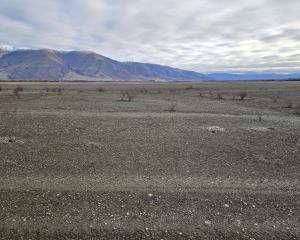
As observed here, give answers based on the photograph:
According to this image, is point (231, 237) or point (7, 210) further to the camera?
point (7, 210)

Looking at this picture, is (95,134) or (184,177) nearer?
(184,177)

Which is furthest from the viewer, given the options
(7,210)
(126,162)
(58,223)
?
(126,162)

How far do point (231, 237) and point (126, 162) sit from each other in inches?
217

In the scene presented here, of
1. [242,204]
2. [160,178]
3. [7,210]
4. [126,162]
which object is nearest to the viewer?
[7,210]

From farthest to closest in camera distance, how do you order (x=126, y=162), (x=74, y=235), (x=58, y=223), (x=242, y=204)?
1. (x=126, y=162)
2. (x=242, y=204)
3. (x=58, y=223)
4. (x=74, y=235)

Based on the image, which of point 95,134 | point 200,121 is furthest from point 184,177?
point 200,121

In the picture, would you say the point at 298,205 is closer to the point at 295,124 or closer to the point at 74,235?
the point at 74,235

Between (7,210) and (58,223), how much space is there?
1.27 metres

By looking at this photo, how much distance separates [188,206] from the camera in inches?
304

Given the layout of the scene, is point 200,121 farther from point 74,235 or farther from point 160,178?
point 74,235

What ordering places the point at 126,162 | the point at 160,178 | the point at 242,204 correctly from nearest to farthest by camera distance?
1. the point at 242,204
2. the point at 160,178
3. the point at 126,162

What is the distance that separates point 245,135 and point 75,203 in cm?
1052

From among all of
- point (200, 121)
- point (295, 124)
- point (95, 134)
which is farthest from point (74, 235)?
point (295, 124)

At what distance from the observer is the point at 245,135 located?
16.5 meters
